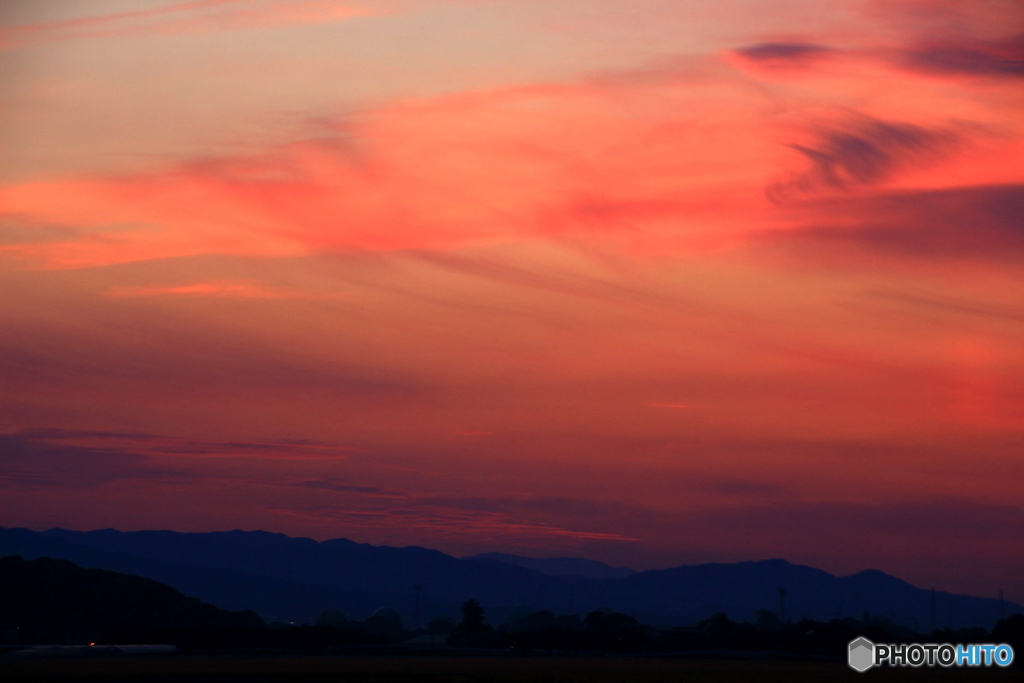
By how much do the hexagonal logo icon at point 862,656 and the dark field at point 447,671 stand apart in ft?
4.50

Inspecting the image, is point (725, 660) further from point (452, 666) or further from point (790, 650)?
point (452, 666)

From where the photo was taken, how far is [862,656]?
14688 centimetres

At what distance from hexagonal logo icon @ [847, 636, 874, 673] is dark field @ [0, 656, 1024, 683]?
1.37 metres

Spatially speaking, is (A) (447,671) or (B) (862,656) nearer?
(A) (447,671)

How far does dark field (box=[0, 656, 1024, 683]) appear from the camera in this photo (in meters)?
117

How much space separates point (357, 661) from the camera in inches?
5974

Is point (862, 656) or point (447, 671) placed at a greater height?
point (862, 656)

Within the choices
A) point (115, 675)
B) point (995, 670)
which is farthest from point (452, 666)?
point (995, 670)

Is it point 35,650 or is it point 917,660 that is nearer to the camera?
point 917,660

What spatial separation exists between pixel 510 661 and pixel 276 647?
178 ft

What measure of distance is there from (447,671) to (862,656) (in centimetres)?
5287

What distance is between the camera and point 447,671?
13100 cm

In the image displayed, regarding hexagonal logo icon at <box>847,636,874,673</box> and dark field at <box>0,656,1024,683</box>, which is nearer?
dark field at <box>0,656,1024,683</box>

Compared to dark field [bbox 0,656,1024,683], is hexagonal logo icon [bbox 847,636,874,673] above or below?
above
